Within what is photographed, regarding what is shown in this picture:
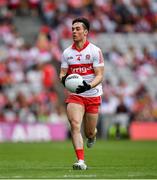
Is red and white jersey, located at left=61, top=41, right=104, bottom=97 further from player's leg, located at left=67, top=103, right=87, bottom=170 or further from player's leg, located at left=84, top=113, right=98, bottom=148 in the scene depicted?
player's leg, located at left=84, top=113, right=98, bottom=148

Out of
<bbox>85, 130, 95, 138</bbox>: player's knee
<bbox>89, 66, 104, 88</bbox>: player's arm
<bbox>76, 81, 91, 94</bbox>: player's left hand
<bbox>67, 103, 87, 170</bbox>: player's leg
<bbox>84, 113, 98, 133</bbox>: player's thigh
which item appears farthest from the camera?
<bbox>85, 130, 95, 138</bbox>: player's knee

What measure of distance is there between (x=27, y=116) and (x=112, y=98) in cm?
466

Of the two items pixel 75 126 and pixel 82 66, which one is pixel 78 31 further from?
pixel 75 126

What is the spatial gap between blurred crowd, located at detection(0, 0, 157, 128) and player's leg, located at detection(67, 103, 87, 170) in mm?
15304

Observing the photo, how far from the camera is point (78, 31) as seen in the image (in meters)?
14.3

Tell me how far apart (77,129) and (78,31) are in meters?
1.67

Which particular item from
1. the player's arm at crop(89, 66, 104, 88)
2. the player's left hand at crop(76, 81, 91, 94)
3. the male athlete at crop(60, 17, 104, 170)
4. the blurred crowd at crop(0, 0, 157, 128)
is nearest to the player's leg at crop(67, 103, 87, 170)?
the male athlete at crop(60, 17, 104, 170)

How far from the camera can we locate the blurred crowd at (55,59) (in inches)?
1209

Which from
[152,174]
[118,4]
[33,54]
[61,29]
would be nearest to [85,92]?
[152,174]

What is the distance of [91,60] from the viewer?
14.3 metres

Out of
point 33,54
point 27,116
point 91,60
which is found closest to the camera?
point 91,60

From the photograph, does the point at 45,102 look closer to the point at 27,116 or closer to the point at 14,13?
the point at 27,116

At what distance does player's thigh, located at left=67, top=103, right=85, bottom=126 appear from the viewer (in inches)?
550

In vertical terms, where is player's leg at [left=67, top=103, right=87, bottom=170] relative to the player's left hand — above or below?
below
